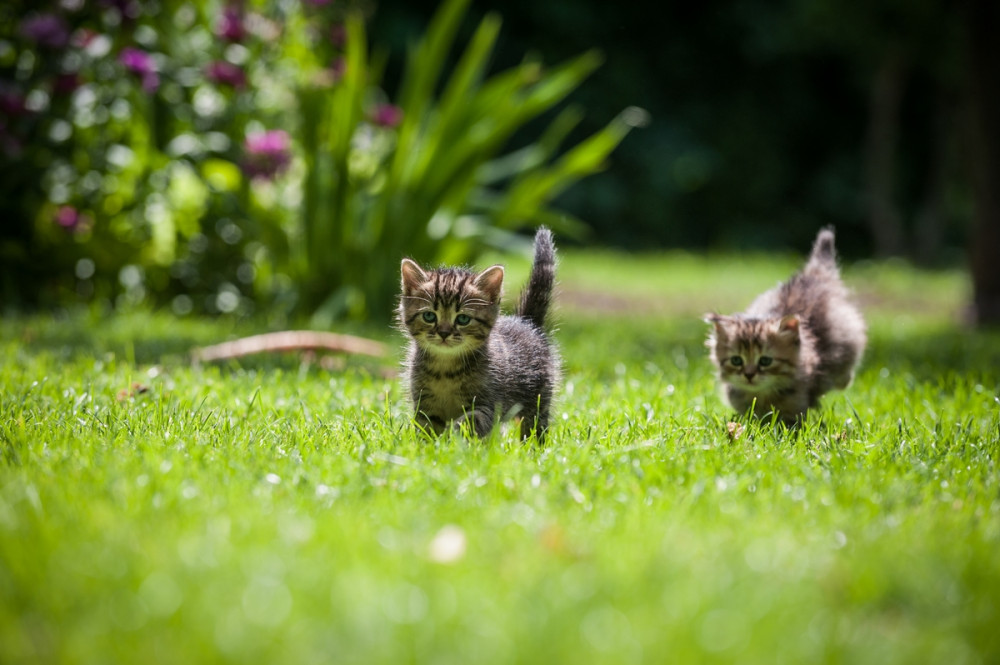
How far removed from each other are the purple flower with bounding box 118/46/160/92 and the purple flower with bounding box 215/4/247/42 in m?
0.48

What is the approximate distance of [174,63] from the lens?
6.06 meters

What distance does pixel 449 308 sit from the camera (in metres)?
3.05

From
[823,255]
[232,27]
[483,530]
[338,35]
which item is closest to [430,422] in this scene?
[483,530]

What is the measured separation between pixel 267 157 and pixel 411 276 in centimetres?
298

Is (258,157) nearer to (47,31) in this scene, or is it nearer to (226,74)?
(226,74)

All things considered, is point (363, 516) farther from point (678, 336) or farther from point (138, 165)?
point (138, 165)

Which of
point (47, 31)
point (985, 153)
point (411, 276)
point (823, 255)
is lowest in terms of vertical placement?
point (411, 276)

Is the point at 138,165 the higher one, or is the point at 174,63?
the point at 174,63

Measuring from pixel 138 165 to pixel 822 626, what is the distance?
557 cm

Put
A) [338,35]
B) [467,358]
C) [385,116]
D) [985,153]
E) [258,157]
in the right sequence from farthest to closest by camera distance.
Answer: [985,153]
[385,116]
[338,35]
[258,157]
[467,358]

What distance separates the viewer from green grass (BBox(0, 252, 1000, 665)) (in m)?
1.57

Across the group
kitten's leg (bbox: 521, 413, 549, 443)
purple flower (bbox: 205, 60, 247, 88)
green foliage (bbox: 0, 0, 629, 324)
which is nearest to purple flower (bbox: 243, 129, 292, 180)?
green foliage (bbox: 0, 0, 629, 324)

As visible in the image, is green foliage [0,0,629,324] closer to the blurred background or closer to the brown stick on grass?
the blurred background

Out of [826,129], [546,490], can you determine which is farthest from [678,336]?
[826,129]
